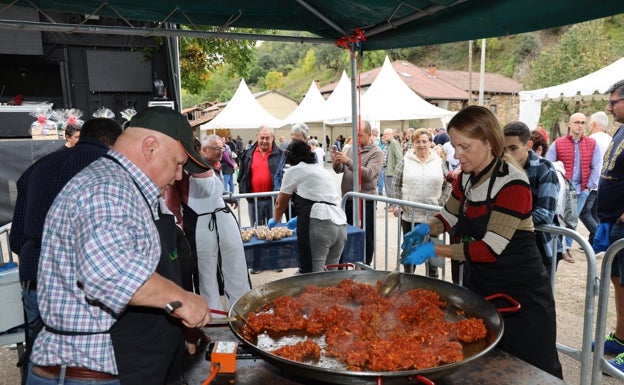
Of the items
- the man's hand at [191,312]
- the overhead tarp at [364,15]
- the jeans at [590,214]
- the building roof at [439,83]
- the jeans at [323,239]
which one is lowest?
the jeans at [590,214]

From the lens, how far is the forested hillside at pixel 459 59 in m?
15.1

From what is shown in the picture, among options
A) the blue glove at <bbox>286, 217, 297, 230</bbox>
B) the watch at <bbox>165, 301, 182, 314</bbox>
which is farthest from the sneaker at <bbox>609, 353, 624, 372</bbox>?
the watch at <bbox>165, 301, 182, 314</bbox>

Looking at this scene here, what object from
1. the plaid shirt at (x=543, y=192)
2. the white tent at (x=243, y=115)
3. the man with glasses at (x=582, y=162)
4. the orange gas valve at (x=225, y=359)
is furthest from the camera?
the white tent at (x=243, y=115)

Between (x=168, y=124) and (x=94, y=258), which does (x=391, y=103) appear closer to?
(x=168, y=124)

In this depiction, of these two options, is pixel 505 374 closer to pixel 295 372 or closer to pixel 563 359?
pixel 295 372

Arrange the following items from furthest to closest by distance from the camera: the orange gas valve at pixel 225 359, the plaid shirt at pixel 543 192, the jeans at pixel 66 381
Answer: the plaid shirt at pixel 543 192, the orange gas valve at pixel 225 359, the jeans at pixel 66 381

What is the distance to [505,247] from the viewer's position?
2.45m

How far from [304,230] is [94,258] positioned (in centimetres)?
353

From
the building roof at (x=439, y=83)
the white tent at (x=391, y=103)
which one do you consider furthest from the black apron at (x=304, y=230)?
the building roof at (x=439, y=83)

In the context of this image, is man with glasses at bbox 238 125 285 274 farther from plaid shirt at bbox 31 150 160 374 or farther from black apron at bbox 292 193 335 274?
plaid shirt at bbox 31 150 160 374

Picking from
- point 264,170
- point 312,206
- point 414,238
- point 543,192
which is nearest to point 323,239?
point 312,206

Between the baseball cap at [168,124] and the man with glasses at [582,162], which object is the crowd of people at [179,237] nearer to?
the baseball cap at [168,124]

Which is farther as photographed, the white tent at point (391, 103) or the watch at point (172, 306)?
the white tent at point (391, 103)

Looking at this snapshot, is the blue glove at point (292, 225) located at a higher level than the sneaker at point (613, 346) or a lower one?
higher
